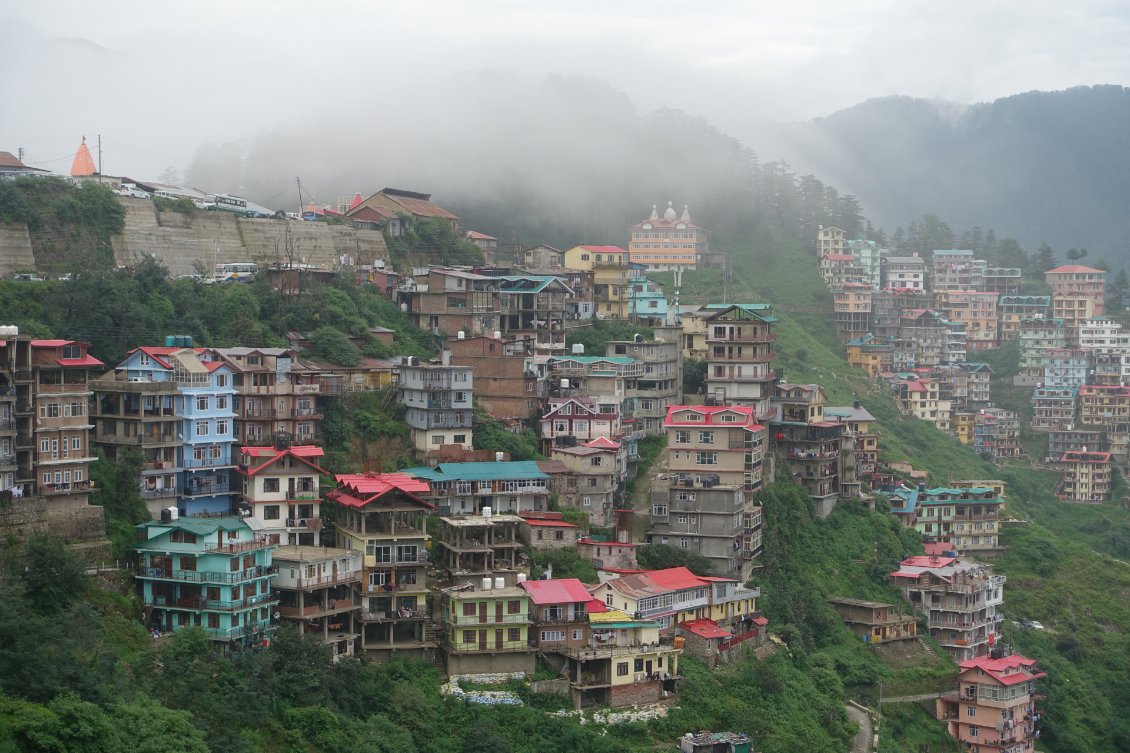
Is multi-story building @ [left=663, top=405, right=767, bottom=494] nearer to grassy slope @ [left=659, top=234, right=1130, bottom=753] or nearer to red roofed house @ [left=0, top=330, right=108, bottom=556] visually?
grassy slope @ [left=659, top=234, right=1130, bottom=753]

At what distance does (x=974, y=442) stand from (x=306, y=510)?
48896mm

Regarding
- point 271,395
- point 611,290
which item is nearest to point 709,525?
point 271,395

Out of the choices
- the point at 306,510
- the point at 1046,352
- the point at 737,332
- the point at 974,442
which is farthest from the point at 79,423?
the point at 1046,352

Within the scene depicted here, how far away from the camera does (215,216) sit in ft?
188

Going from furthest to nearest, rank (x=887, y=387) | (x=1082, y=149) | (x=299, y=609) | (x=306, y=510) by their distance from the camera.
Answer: (x=1082, y=149) → (x=887, y=387) → (x=306, y=510) → (x=299, y=609)

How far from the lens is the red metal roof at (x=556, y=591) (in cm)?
4056

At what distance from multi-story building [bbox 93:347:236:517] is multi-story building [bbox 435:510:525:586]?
5.90 metres

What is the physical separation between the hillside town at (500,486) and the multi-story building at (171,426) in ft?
0.26

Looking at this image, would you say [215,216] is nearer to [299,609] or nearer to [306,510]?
[306,510]

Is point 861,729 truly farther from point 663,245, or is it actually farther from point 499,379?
point 663,245

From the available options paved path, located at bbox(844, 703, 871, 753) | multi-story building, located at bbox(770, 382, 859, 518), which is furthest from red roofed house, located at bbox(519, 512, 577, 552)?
multi-story building, located at bbox(770, 382, 859, 518)

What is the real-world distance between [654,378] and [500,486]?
12223 millimetres

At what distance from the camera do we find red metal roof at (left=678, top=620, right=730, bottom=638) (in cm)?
4391

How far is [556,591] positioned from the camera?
4116 cm
